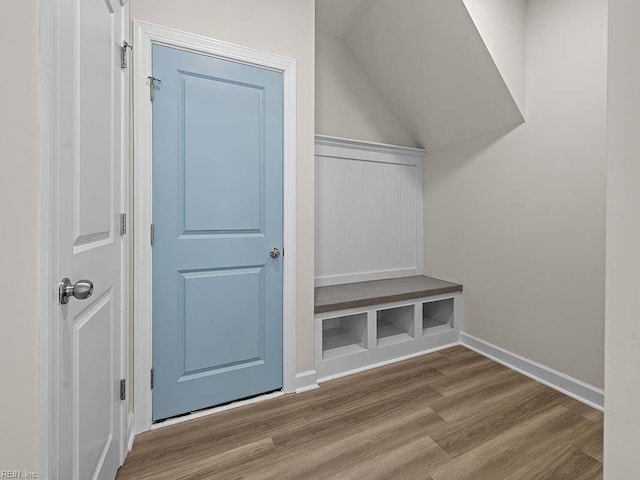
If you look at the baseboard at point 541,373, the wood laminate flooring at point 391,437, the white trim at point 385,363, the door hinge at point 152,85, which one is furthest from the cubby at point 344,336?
the door hinge at point 152,85

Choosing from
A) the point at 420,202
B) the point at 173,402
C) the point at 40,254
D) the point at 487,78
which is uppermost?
the point at 487,78

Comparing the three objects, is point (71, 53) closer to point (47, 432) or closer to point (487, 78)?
point (47, 432)

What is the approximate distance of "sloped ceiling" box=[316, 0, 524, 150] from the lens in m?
2.13

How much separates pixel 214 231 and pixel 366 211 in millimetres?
1554

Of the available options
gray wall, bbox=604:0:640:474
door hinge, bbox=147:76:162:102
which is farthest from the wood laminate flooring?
door hinge, bbox=147:76:162:102

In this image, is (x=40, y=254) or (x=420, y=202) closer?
(x=40, y=254)

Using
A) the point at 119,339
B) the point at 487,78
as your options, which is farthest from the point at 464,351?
the point at 119,339

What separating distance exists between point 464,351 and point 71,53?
293 cm

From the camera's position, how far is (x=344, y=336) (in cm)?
256

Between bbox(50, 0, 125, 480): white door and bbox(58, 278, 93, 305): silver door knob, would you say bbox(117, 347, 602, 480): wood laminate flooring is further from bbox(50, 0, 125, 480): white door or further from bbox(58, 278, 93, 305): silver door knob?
bbox(58, 278, 93, 305): silver door knob

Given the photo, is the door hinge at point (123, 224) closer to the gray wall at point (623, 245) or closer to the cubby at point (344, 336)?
the cubby at point (344, 336)

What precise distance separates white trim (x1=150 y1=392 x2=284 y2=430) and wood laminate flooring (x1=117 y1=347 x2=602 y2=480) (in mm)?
29

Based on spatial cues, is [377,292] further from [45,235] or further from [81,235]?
[45,235]

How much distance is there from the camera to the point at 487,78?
2.18 metres
